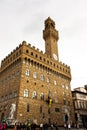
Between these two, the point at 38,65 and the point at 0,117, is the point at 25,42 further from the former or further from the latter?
the point at 0,117

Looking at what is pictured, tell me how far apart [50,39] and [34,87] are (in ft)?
64.5

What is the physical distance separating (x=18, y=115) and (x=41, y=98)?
8.53m

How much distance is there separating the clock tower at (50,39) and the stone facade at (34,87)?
1.27 ft

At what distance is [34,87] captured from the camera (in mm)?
36531

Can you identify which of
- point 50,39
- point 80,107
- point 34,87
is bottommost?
point 80,107

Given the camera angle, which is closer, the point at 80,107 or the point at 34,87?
the point at 34,87

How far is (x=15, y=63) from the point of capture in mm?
38000

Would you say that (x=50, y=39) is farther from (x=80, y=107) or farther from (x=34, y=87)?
(x=80, y=107)

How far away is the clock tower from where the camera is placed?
4822cm

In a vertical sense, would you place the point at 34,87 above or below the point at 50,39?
below

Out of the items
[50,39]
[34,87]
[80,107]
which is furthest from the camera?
[50,39]

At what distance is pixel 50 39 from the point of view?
49.6 meters

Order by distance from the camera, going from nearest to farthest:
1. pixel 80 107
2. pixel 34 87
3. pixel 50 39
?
pixel 34 87 → pixel 80 107 → pixel 50 39

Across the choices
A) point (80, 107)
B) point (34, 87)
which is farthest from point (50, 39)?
point (80, 107)
